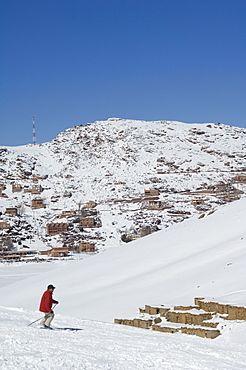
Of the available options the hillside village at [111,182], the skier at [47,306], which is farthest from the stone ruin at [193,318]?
the hillside village at [111,182]

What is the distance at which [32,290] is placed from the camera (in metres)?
23.5

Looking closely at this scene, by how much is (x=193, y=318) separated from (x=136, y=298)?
5399 mm

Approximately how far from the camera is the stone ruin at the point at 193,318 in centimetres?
1117

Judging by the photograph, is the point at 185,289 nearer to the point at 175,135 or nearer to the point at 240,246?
the point at 240,246

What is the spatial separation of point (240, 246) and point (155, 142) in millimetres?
106836

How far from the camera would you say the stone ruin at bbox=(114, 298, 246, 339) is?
36.7ft

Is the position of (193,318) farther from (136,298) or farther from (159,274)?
(159,274)

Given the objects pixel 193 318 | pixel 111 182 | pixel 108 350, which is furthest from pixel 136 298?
pixel 111 182

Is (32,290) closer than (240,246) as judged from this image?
No

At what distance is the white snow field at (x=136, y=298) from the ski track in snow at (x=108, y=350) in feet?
0.05

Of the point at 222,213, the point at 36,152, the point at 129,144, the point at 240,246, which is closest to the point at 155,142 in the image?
the point at 129,144

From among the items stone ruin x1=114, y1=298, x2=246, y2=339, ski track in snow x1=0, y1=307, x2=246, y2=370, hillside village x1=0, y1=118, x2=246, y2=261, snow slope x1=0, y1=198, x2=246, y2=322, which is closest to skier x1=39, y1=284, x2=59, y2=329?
ski track in snow x1=0, y1=307, x2=246, y2=370

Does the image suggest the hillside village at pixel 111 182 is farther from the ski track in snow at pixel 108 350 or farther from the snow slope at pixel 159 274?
the ski track in snow at pixel 108 350

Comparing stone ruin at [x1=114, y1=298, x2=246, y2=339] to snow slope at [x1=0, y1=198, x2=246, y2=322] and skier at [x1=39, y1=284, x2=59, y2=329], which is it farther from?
skier at [x1=39, y1=284, x2=59, y2=329]
